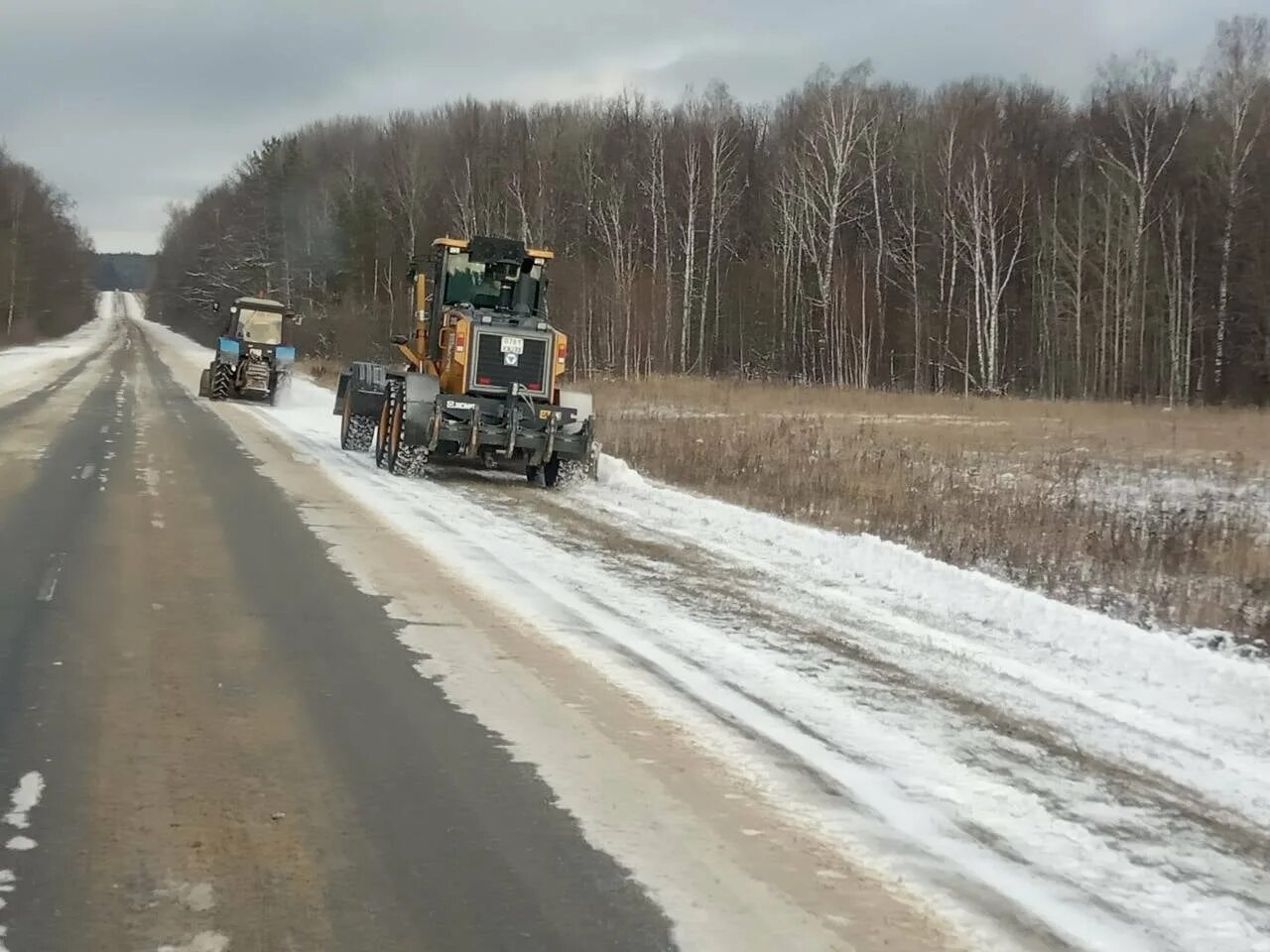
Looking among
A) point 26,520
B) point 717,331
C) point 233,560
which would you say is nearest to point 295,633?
point 233,560

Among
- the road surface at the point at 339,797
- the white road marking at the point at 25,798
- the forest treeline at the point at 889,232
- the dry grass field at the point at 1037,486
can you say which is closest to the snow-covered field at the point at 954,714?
the road surface at the point at 339,797

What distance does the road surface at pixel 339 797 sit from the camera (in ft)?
11.3

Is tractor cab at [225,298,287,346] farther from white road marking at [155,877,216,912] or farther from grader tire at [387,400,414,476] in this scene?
white road marking at [155,877,216,912]

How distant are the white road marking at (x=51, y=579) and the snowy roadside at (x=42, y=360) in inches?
783

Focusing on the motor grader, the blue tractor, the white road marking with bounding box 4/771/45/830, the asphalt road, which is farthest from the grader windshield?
the blue tractor

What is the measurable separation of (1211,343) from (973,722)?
139 ft

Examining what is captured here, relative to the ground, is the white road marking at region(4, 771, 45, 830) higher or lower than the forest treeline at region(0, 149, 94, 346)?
lower

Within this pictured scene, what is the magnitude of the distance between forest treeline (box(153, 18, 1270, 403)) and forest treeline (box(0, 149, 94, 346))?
29260 mm

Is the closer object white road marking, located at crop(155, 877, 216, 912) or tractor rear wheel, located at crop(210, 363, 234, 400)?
white road marking, located at crop(155, 877, 216, 912)

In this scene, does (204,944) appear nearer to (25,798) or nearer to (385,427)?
(25,798)

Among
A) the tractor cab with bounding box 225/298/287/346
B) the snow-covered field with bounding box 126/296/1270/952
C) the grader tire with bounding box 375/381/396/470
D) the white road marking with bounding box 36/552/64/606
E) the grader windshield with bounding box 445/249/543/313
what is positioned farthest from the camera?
the tractor cab with bounding box 225/298/287/346

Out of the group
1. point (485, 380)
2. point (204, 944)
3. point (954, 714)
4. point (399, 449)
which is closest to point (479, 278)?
point (485, 380)

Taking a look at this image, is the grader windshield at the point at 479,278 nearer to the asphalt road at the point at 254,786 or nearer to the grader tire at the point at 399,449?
the grader tire at the point at 399,449

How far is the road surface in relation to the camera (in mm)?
3438
